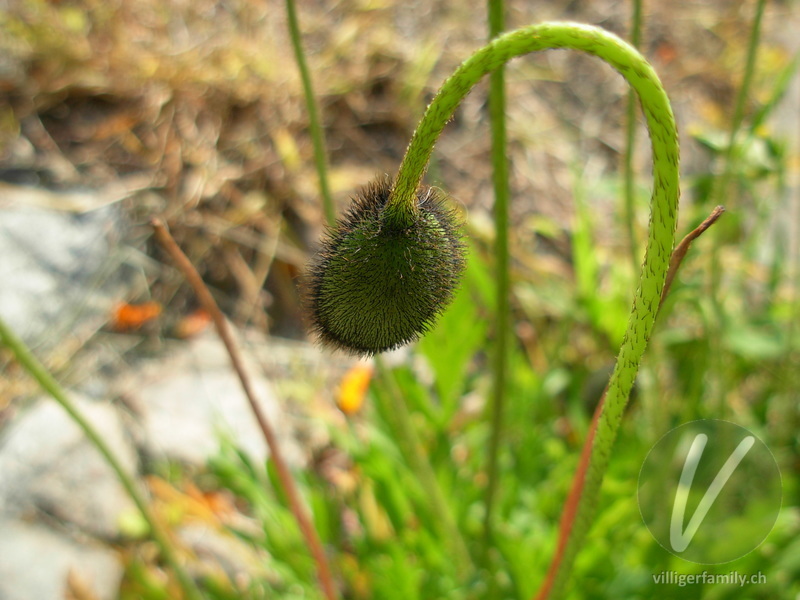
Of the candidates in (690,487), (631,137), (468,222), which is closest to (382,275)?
(631,137)

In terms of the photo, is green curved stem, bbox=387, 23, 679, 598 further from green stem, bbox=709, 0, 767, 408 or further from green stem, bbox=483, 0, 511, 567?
green stem, bbox=709, 0, 767, 408

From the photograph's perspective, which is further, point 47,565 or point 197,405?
point 197,405

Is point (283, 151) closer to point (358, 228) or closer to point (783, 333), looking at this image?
point (783, 333)

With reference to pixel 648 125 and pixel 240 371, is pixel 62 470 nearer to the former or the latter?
pixel 240 371

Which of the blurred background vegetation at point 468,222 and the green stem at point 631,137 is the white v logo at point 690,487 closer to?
the blurred background vegetation at point 468,222

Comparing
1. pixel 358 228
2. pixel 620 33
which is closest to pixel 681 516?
pixel 358 228

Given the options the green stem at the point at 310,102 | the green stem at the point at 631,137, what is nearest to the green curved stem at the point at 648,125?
the green stem at the point at 310,102
